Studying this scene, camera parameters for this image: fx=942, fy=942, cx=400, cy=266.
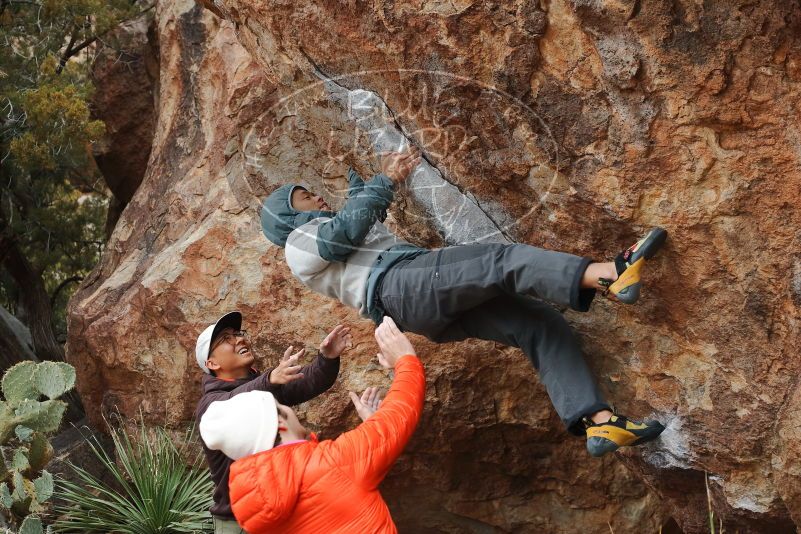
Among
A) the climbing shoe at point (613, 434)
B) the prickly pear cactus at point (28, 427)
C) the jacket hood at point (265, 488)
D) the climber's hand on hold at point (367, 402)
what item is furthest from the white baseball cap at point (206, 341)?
the climbing shoe at point (613, 434)

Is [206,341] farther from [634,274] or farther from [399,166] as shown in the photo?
[634,274]

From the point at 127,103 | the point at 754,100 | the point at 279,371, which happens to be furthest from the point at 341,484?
the point at 127,103

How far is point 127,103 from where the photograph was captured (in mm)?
10586

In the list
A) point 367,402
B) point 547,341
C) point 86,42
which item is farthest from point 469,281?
point 86,42

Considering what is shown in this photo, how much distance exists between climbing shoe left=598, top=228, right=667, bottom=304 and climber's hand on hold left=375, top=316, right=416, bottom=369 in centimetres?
91

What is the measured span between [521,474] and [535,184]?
2536 millimetres

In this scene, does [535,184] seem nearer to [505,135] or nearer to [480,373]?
[505,135]

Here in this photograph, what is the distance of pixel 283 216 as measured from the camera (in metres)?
4.93

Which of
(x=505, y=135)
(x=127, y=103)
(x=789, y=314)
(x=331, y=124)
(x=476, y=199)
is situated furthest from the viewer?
(x=127, y=103)

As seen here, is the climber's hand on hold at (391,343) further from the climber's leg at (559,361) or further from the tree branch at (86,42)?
the tree branch at (86,42)

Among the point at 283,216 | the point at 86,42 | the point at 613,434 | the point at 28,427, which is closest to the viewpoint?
the point at 613,434

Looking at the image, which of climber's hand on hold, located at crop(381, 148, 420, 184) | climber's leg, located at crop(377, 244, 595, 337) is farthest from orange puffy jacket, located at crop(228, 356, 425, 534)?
climber's hand on hold, located at crop(381, 148, 420, 184)

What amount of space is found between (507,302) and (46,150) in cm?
602

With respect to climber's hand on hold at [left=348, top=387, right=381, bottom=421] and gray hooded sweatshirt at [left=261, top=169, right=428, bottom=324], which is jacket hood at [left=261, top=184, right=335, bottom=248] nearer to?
gray hooded sweatshirt at [left=261, top=169, right=428, bottom=324]
